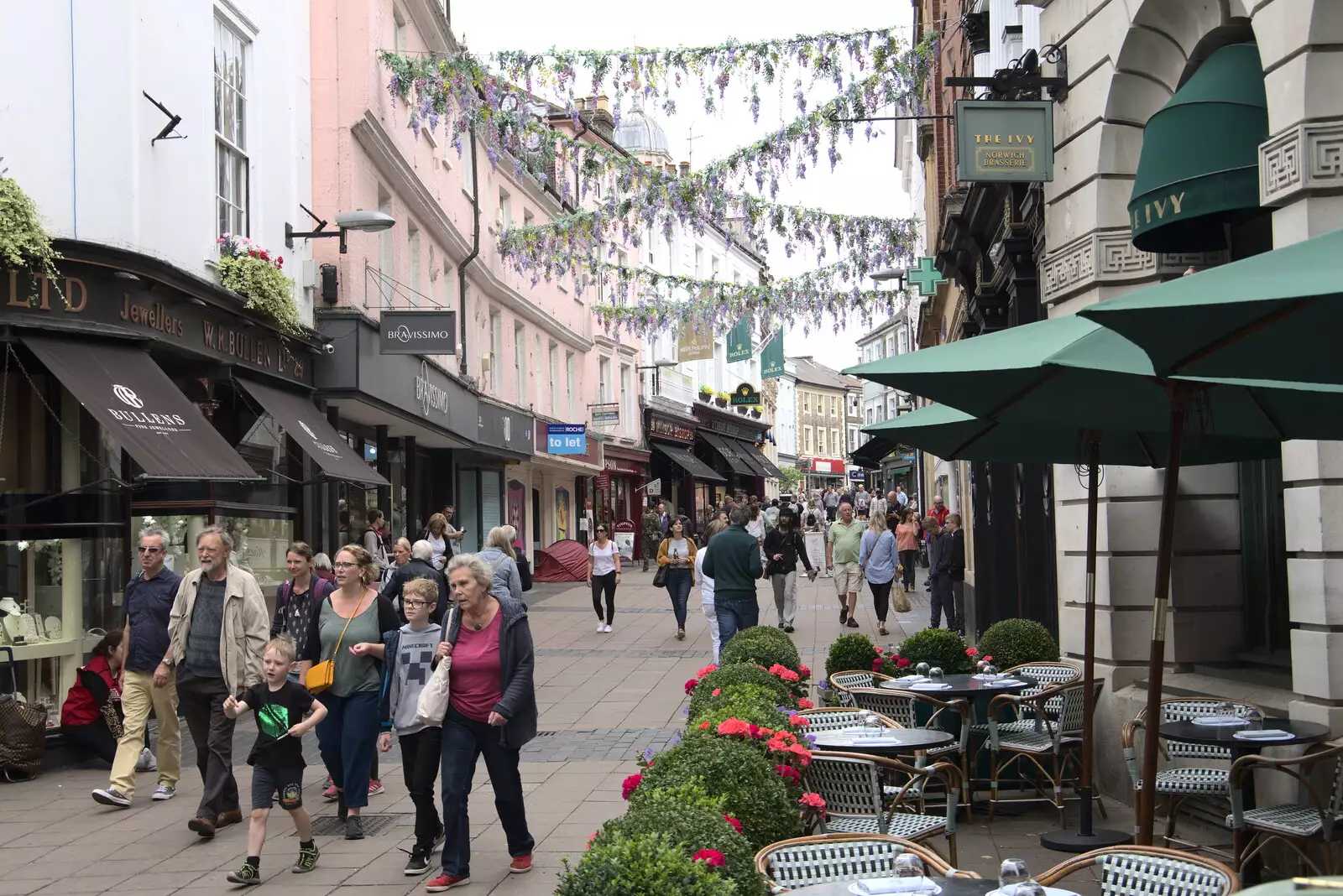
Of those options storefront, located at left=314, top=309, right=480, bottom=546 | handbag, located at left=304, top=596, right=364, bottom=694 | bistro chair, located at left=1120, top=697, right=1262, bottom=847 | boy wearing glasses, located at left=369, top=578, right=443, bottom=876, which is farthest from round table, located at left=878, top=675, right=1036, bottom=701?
storefront, located at left=314, top=309, right=480, bottom=546

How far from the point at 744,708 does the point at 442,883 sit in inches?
79.1

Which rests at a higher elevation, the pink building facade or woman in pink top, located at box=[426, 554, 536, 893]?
the pink building facade

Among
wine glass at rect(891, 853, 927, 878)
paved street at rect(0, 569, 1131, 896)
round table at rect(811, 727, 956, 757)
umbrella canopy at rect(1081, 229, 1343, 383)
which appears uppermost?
umbrella canopy at rect(1081, 229, 1343, 383)

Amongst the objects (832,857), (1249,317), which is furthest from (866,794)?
(1249,317)

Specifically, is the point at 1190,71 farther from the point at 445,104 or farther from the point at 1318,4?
the point at 445,104

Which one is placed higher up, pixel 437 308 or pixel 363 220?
pixel 363 220

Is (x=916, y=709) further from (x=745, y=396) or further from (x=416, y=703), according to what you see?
(x=745, y=396)

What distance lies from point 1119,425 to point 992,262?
8.62 metres

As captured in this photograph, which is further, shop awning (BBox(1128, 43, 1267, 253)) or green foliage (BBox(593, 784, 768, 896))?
shop awning (BBox(1128, 43, 1267, 253))

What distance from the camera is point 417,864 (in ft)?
24.2

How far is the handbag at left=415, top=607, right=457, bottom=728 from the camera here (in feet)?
23.0

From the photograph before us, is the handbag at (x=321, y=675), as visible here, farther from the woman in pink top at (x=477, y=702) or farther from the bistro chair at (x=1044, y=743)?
the bistro chair at (x=1044, y=743)

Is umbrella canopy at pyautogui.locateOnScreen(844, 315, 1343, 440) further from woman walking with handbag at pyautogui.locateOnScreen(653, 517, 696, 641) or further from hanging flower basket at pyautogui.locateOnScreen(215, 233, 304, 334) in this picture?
woman walking with handbag at pyautogui.locateOnScreen(653, 517, 696, 641)

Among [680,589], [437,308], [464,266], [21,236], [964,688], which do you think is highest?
[464,266]
